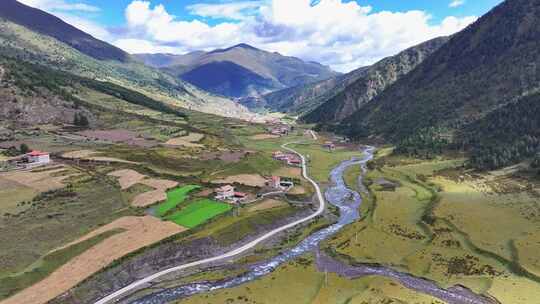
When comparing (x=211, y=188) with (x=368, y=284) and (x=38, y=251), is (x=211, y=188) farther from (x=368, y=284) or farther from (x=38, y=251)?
(x=368, y=284)

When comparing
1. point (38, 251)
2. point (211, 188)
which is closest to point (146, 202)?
point (211, 188)

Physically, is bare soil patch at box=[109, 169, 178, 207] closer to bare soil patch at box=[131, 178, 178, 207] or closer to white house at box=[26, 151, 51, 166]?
bare soil patch at box=[131, 178, 178, 207]

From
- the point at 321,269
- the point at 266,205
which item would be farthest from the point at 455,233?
the point at 266,205

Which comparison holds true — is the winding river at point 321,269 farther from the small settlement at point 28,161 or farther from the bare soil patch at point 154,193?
the small settlement at point 28,161

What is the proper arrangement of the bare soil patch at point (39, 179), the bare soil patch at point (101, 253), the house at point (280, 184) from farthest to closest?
1. the house at point (280, 184)
2. the bare soil patch at point (39, 179)
3. the bare soil patch at point (101, 253)

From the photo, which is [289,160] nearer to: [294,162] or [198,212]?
[294,162]

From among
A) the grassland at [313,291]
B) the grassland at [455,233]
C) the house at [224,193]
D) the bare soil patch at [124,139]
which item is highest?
the bare soil patch at [124,139]

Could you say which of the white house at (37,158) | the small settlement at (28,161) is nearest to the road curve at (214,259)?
the small settlement at (28,161)
